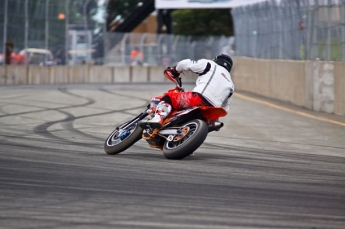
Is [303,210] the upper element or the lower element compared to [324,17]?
lower

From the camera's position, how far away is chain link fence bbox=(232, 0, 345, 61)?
16.4m

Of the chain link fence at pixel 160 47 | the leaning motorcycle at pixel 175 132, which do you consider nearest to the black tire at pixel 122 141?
the leaning motorcycle at pixel 175 132

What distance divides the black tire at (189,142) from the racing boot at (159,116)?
27 centimetres

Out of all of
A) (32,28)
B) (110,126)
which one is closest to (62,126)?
(110,126)

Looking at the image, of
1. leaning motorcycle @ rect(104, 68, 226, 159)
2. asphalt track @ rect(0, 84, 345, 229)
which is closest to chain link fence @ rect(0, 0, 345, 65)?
asphalt track @ rect(0, 84, 345, 229)

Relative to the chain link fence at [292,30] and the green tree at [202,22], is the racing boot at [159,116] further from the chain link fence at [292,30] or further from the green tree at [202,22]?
the green tree at [202,22]

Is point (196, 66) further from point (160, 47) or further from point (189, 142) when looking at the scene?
point (160, 47)

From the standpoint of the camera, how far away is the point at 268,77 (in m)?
21.4

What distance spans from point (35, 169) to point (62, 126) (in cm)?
566

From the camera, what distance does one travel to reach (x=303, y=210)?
6.55 meters

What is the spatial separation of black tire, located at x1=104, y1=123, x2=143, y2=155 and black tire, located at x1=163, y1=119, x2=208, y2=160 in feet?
1.23

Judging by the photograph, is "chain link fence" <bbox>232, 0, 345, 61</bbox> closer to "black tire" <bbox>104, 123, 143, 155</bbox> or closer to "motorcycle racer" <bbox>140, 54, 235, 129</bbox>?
"motorcycle racer" <bbox>140, 54, 235, 129</bbox>

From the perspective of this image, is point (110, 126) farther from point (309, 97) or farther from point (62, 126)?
point (309, 97)

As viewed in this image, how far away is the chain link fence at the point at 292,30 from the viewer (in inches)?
644
